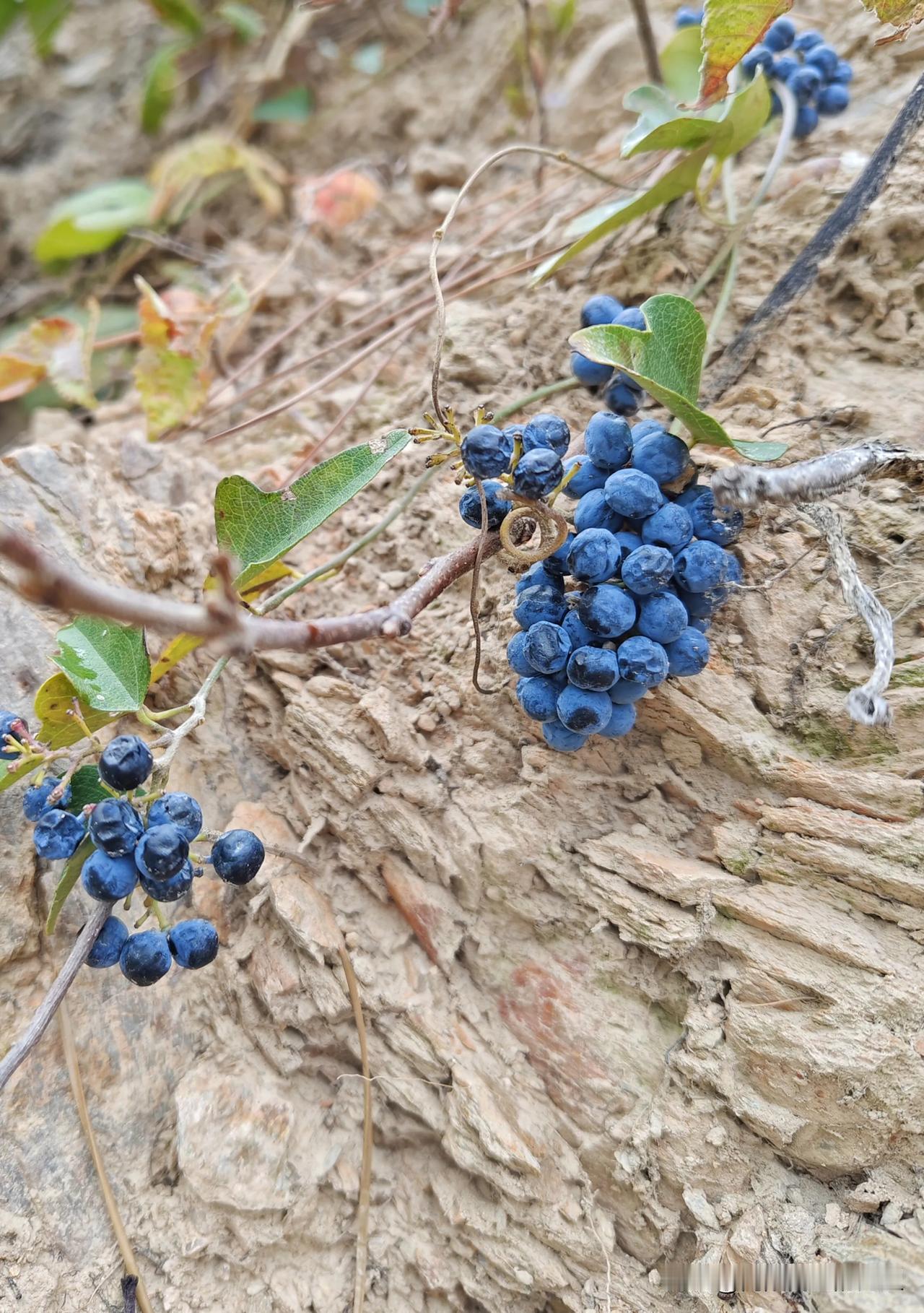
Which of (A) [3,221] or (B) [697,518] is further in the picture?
(A) [3,221]

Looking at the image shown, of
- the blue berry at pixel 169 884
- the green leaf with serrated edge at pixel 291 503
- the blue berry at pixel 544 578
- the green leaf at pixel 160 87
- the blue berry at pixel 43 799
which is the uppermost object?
the green leaf at pixel 160 87

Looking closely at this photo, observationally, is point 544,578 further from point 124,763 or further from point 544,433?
point 124,763

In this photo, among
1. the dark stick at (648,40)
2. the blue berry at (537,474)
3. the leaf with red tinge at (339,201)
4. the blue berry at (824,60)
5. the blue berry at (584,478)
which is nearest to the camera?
the blue berry at (537,474)

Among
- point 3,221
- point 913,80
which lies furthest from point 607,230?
point 3,221

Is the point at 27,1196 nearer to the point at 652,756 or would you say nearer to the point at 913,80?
the point at 652,756

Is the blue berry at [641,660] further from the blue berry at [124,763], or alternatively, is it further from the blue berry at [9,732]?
the blue berry at [9,732]

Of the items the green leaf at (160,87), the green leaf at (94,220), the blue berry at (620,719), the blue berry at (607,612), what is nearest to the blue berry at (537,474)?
the blue berry at (607,612)

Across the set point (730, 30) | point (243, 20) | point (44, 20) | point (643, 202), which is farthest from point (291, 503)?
point (44, 20)

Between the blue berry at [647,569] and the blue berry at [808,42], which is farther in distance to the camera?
the blue berry at [808,42]
